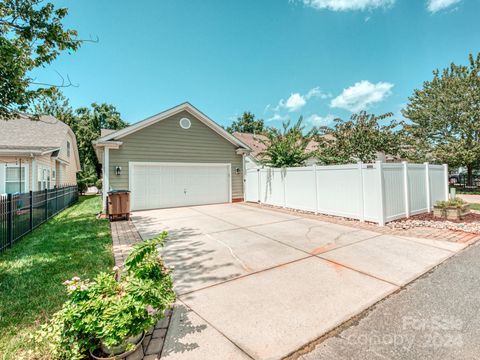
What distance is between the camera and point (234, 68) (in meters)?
15.8

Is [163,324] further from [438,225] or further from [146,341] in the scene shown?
[438,225]

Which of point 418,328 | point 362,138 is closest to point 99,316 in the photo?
point 418,328

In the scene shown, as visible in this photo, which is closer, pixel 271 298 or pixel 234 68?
pixel 271 298

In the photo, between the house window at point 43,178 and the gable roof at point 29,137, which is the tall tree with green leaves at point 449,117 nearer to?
the gable roof at point 29,137

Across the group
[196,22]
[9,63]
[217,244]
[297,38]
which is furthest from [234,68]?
[217,244]

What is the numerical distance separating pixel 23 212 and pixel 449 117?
26.8 meters

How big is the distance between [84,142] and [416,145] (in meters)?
33.0

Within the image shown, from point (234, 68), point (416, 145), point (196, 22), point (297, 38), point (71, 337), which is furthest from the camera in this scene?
point (416, 145)

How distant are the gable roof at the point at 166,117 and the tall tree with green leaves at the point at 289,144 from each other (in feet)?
7.55

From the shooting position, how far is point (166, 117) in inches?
463

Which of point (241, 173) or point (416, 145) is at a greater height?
point (416, 145)

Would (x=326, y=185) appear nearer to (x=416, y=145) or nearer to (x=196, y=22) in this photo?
(x=196, y=22)

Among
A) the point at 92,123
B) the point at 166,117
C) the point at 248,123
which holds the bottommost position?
the point at 166,117

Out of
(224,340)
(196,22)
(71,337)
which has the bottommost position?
(224,340)
